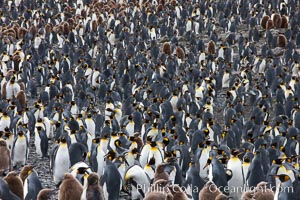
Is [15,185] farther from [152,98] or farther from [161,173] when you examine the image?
[152,98]

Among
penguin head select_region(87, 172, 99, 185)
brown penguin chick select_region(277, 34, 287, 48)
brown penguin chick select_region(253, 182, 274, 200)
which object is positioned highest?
brown penguin chick select_region(277, 34, 287, 48)

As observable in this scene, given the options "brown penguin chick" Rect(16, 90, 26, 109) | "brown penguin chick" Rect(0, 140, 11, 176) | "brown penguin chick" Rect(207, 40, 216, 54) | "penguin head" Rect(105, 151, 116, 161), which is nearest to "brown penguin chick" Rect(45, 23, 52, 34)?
"brown penguin chick" Rect(207, 40, 216, 54)

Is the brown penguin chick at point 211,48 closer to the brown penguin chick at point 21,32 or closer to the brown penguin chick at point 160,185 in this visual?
the brown penguin chick at point 21,32

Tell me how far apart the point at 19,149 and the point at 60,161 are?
1.18m

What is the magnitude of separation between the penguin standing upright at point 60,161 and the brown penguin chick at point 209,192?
2770 millimetres

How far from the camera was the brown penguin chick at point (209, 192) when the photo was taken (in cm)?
816

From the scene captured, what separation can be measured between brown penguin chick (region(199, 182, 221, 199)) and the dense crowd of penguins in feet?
0.06

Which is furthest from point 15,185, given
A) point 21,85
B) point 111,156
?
point 21,85

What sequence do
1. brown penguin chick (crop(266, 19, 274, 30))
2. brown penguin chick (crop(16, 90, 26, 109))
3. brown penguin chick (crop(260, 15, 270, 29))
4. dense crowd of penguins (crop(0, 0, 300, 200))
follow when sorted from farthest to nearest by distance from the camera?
brown penguin chick (crop(260, 15, 270, 29)), brown penguin chick (crop(266, 19, 274, 30)), brown penguin chick (crop(16, 90, 26, 109)), dense crowd of penguins (crop(0, 0, 300, 200))

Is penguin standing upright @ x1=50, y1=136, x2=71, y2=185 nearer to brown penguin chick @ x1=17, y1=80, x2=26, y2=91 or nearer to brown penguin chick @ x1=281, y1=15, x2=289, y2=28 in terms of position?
brown penguin chick @ x1=17, y1=80, x2=26, y2=91

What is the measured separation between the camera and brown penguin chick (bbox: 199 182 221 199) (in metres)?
8.16

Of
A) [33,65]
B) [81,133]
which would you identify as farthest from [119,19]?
[81,133]

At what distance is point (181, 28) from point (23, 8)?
741 centimetres

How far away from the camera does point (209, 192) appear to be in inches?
321
